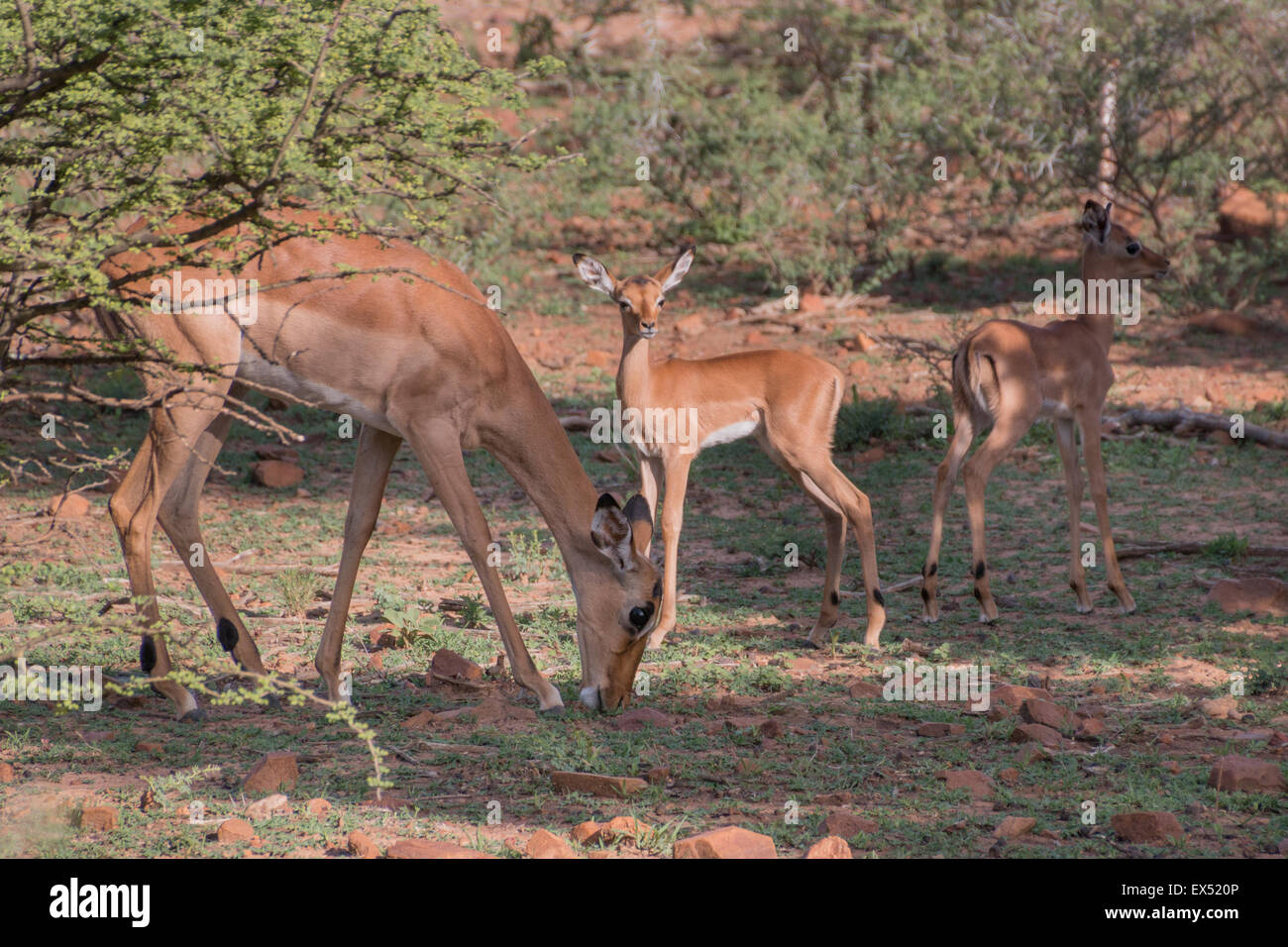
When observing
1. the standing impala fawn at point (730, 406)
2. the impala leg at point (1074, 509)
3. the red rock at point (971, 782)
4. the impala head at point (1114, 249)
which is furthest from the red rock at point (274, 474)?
the red rock at point (971, 782)

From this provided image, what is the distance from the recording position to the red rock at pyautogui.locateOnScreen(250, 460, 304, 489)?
10250 mm

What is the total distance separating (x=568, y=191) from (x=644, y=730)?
41.7 ft

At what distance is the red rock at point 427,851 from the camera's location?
13.8 feet

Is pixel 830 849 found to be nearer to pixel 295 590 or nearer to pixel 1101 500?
pixel 295 590

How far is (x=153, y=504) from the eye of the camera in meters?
6.18

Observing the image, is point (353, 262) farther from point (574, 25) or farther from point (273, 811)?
point (574, 25)

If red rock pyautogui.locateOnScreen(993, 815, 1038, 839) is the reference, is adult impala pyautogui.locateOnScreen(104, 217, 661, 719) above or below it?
above

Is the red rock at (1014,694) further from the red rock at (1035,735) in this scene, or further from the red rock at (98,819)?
the red rock at (98,819)

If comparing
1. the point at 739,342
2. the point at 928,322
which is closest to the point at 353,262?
the point at 739,342

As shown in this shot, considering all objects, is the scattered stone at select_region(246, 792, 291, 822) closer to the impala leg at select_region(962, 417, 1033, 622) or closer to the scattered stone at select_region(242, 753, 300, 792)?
the scattered stone at select_region(242, 753, 300, 792)

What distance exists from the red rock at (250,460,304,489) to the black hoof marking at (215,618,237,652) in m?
3.95

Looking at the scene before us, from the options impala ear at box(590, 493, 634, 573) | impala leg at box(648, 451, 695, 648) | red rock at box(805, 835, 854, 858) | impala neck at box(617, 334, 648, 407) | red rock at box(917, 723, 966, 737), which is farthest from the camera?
impala neck at box(617, 334, 648, 407)

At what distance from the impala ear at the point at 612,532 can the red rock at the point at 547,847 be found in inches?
75.2

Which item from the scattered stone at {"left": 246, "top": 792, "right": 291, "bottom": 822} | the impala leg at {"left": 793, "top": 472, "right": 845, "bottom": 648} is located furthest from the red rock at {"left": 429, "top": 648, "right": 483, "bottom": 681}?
the impala leg at {"left": 793, "top": 472, "right": 845, "bottom": 648}
